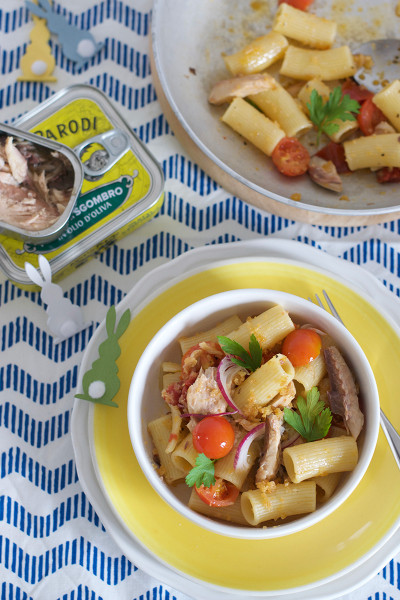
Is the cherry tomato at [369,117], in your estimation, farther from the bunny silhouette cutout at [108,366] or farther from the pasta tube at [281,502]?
the pasta tube at [281,502]

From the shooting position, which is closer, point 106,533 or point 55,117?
point 106,533

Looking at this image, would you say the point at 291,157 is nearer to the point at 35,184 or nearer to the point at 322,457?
the point at 35,184

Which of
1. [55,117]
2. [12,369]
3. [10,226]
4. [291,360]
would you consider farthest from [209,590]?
[55,117]

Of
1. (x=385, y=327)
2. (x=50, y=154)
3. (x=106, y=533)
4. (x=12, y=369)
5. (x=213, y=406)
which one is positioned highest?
(x=50, y=154)

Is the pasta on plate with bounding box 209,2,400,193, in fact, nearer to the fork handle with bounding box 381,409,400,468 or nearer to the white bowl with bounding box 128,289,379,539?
the white bowl with bounding box 128,289,379,539

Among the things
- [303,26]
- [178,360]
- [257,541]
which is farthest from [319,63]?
[257,541]

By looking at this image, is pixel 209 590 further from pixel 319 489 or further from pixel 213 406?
pixel 213 406

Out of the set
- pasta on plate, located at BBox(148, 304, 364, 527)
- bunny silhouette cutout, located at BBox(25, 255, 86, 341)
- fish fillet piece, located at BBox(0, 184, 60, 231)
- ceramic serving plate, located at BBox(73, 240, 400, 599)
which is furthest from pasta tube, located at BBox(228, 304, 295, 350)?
fish fillet piece, located at BBox(0, 184, 60, 231)
